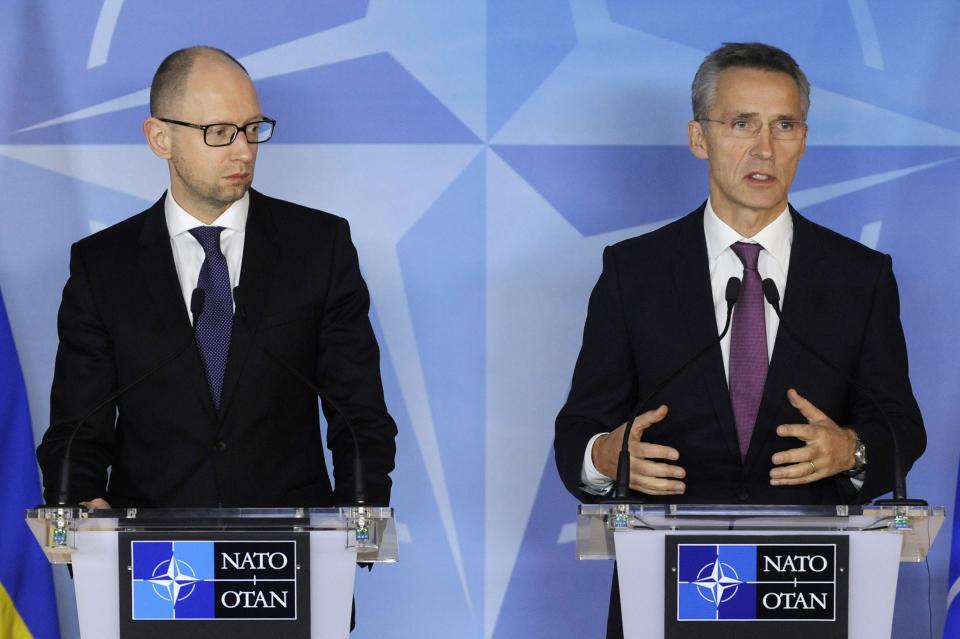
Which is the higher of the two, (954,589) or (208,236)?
(208,236)

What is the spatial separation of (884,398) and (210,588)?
1.36 meters

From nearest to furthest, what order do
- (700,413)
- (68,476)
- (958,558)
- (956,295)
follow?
(68,476) < (700,413) < (958,558) < (956,295)

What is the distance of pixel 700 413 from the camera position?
2693 millimetres

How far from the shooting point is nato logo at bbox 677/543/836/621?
2.03m

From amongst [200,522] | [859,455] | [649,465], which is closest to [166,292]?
[200,522]

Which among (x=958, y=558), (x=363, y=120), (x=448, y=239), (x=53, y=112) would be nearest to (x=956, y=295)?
(x=958, y=558)

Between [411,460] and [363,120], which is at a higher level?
[363,120]

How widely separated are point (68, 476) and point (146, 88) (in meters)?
1.68

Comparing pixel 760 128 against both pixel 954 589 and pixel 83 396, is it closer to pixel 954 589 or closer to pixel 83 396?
pixel 954 589

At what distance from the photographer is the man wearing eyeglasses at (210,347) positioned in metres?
2.75

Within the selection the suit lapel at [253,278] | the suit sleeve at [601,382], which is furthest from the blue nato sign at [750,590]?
the suit lapel at [253,278]

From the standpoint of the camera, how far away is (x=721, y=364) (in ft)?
8.82

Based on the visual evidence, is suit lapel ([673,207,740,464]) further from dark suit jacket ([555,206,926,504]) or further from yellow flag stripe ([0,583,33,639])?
yellow flag stripe ([0,583,33,639])

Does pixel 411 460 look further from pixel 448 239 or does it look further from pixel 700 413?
pixel 700 413
